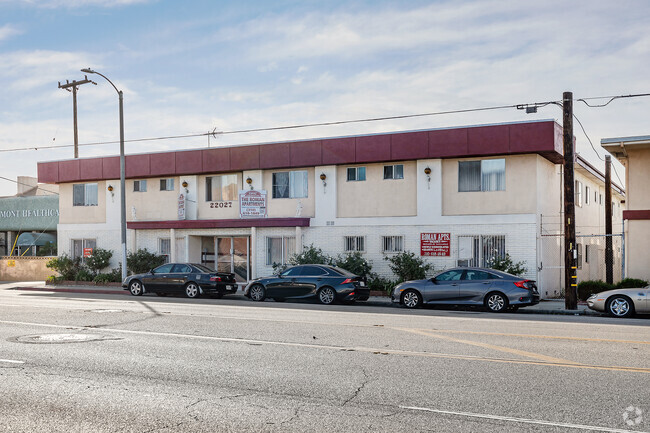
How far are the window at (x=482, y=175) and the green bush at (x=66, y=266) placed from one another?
63.8 ft

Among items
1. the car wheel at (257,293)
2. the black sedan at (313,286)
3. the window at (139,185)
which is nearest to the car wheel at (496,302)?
the black sedan at (313,286)

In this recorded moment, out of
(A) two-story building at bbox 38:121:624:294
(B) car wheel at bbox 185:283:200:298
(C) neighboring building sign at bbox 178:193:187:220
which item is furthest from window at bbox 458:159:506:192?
(C) neighboring building sign at bbox 178:193:187:220

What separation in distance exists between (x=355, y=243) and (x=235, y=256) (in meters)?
6.30

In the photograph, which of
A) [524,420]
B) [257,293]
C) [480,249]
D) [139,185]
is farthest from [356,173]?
[524,420]

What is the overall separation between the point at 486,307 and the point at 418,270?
18.9 feet

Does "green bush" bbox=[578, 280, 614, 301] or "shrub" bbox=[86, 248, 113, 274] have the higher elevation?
"shrub" bbox=[86, 248, 113, 274]

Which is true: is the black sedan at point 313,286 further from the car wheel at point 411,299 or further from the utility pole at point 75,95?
the utility pole at point 75,95

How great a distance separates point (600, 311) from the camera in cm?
1858

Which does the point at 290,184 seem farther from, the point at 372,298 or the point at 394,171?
the point at 372,298

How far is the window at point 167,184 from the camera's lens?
32.5 meters

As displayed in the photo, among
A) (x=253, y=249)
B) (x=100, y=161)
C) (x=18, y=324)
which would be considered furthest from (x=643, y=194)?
(x=100, y=161)

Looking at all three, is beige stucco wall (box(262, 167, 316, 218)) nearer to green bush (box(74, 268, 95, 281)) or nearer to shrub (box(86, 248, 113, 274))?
shrub (box(86, 248, 113, 274))

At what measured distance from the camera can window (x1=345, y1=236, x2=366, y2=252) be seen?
2779cm

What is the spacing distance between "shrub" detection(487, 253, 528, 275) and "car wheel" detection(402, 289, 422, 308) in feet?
14.8
